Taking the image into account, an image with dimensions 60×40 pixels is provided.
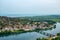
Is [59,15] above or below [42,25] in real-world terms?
above

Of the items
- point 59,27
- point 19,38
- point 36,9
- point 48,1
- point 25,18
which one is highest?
point 48,1

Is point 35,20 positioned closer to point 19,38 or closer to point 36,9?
→ point 36,9

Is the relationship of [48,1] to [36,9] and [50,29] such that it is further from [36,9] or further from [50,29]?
[50,29]

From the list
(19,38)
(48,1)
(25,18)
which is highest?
(48,1)

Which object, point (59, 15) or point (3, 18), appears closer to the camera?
point (3, 18)

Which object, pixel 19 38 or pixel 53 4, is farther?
pixel 53 4

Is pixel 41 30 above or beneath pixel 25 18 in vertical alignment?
beneath

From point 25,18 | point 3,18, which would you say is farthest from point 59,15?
point 3,18

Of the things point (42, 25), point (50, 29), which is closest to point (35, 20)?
point (42, 25)
